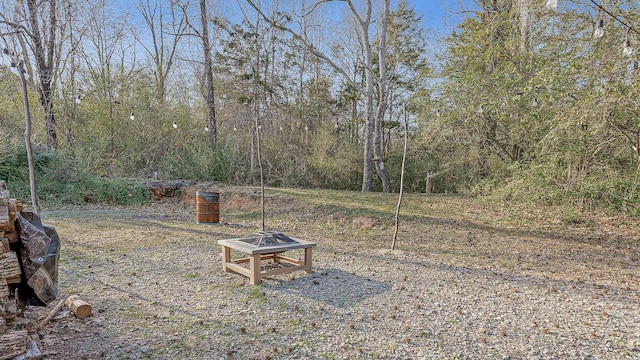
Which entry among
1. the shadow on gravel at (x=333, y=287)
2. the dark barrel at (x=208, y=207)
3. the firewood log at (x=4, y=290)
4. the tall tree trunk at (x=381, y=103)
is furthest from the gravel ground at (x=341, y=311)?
the tall tree trunk at (x=381, y=103)

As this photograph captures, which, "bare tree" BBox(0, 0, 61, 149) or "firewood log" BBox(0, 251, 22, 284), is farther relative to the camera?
"bare tree" BBox(0, 0, 61, 149)

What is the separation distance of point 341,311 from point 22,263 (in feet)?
8.00

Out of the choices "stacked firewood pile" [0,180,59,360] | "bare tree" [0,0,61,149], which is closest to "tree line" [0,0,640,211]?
"bare tree" [0,0,61,149]

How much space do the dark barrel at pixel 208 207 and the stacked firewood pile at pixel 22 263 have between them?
3.90 meters

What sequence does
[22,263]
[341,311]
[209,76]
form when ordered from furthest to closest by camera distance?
[209,76], [341,311], [22,263]

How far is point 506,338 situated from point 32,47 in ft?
39.4

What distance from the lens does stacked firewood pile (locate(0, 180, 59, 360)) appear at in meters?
2.45

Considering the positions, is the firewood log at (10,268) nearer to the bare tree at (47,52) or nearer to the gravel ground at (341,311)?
the gravel ground at (341,311)

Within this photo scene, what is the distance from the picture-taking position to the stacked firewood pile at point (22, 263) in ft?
8.02

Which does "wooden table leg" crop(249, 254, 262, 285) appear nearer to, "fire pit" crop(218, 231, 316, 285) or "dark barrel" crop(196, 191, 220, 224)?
"fire pit" crop(218, 231, 316, 285)

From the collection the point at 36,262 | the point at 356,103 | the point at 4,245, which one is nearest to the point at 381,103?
the point at 356,103

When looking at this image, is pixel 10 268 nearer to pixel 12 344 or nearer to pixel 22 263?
pixel 22 263

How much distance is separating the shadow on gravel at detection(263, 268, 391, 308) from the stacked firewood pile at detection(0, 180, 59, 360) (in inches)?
71.0

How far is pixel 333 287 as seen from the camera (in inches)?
143
